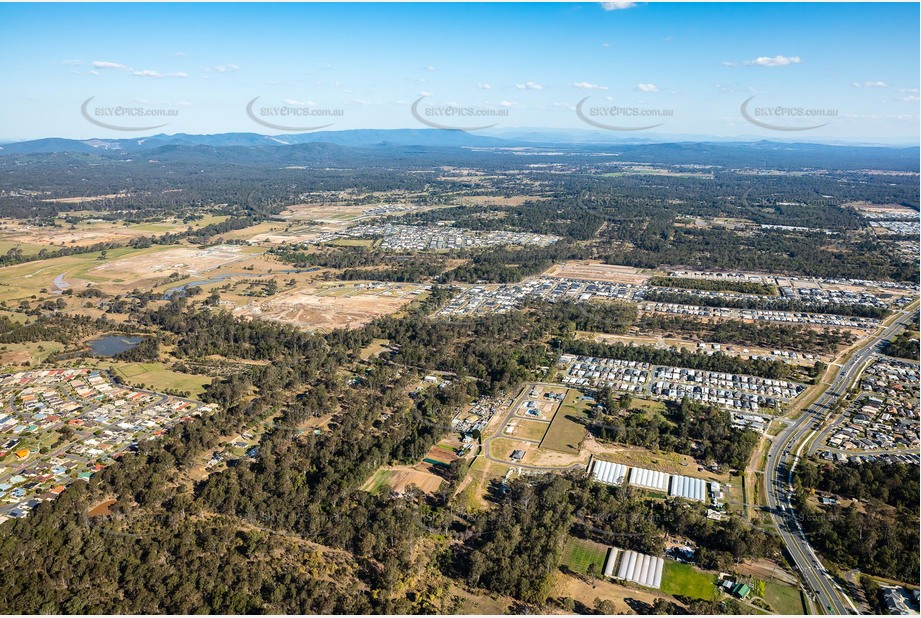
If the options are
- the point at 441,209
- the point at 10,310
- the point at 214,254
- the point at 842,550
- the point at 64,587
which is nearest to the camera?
the point at 64,587

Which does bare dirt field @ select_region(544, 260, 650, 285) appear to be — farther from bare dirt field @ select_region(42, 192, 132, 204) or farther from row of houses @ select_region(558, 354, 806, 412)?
bare dirt field @ select_region(42, 192, 132, 204)

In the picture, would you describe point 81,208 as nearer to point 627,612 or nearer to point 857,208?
point 627,612

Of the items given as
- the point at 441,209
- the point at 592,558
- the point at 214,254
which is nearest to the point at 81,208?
the point at 214,254

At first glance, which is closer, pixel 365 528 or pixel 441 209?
pixel 365 528

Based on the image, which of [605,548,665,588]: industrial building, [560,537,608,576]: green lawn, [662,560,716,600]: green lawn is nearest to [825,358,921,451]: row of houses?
[662,560,716,600]: green lawn

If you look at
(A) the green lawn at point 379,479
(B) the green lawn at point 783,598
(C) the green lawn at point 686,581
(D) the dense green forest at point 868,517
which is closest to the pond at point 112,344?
(A) the green lawn at point 379,479
